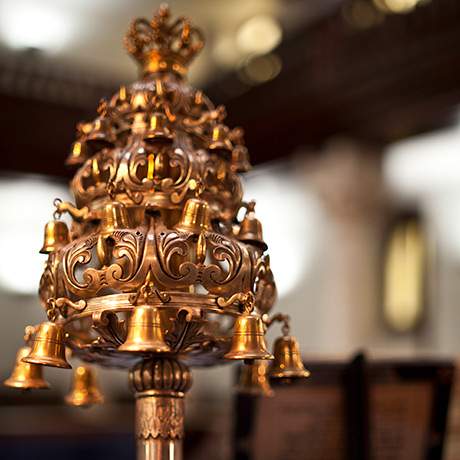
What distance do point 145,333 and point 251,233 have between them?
18.5 inches

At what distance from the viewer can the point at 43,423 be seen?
28.1 feet

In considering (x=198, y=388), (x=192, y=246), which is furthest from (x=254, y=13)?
(x=192, y=246)

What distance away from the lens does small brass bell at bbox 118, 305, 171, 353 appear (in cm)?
208

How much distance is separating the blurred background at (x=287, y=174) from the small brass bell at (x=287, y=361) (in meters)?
5.15

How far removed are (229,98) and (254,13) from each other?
3.47 ft

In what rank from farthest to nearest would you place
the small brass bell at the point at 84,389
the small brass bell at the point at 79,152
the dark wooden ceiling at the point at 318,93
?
the dark wooden ceiling at the point at 318,93 → the small brass bell at the point at 84,389 → the small brass bell at the point at 79,152

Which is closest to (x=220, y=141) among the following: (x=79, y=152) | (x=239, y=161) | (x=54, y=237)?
(x=239, y=161)

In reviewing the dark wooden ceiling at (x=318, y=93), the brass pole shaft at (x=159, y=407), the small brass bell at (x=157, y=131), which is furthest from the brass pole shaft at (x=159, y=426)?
the dark wooden ceiling at (x=318, y=93)

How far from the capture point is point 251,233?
2.44m

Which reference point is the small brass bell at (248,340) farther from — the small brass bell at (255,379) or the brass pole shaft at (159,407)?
the small brass bell at (255,379)

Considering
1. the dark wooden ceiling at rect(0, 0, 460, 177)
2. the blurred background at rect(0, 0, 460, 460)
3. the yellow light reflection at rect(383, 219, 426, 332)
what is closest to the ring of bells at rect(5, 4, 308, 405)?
the dark wooden ceiling at rect(0, 0, 460, 177)

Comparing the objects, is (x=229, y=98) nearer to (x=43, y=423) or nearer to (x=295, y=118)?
(x=295, y=118)

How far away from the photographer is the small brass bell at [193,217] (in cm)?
227

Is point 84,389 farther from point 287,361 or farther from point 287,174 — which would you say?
point 287,174
